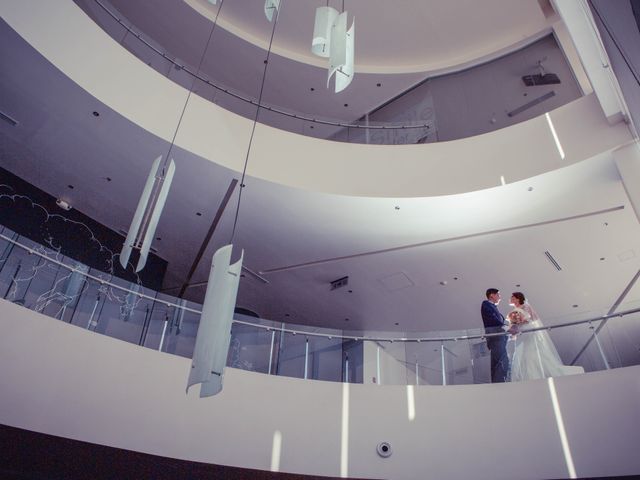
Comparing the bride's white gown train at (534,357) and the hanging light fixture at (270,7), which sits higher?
the hanging light fixture at (270,7)

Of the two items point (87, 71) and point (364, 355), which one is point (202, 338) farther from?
point (87, 71)

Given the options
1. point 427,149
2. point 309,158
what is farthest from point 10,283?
point 427,149

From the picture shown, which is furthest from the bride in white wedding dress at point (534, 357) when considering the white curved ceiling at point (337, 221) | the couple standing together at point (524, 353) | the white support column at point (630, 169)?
the white curved ceiling at point (337, 221)

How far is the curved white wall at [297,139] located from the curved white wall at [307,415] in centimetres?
255

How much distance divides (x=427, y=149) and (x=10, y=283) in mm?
5219

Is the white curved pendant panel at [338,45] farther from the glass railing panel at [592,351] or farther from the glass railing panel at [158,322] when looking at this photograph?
the glass railing panel at [592,351]

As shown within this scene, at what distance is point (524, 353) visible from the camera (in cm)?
535

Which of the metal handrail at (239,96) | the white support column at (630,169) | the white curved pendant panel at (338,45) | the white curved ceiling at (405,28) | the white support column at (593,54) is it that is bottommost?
the white curved pendant panel at (338,45)

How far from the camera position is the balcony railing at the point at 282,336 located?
438 centimetres

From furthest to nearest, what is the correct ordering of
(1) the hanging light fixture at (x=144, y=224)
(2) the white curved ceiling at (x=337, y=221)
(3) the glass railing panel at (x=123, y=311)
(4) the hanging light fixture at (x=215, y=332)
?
(2) the white curved ceiling at (x=337, y=221) < (3) the glass railing panel at (x=123, y=311) < (1) the hanging light fixture at (x=144, y=224) < (4) the hanging light fixture at (x=215, y=332)

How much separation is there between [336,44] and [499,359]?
144 inches

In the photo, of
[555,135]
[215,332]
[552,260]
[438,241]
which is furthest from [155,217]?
[552,260]

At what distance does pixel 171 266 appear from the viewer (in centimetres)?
867

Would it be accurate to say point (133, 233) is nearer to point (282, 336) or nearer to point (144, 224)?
point (144, 224)
